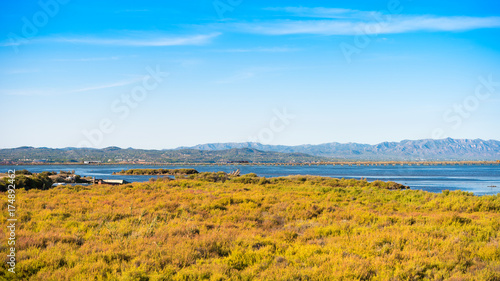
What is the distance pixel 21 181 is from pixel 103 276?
27.6 m

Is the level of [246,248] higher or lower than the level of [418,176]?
higher

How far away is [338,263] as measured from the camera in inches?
328

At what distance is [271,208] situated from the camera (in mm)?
17250

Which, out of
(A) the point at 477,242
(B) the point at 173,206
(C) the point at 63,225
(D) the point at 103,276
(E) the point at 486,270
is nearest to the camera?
(D) the point at 103,276

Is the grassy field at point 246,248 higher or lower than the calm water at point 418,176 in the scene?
higher

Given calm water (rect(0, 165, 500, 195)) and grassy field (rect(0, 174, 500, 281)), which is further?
calm water (rect(0, 165, 500, 195))

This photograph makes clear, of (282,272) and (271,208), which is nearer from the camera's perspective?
(282,272)

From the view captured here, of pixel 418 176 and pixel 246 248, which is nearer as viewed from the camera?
pixel 246 248

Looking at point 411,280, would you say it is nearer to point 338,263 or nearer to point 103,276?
point 338,263

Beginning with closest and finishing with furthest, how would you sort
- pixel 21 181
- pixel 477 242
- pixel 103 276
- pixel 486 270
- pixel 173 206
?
pixel 103 276 → pixel 486 270 → pixel 477 242 → pixel 173 206 → pixel 21 181

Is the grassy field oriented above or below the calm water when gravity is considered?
above

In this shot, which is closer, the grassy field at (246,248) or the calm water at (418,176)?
the grassy field at (246,248)

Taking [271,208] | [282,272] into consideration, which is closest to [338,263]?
[282,272]

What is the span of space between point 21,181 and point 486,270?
33.4 meters
